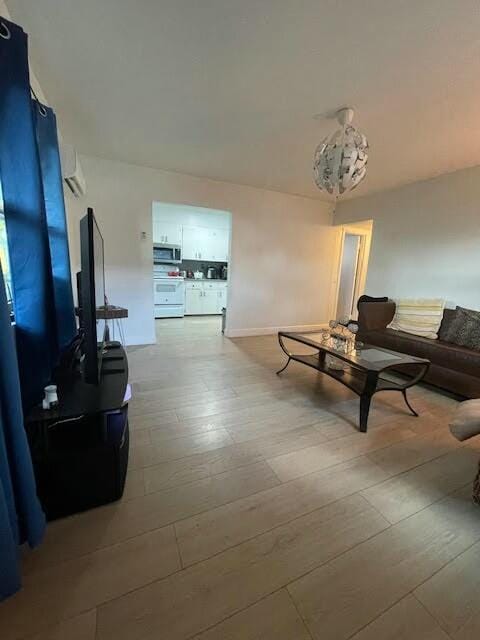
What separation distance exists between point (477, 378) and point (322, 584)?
2365 mm

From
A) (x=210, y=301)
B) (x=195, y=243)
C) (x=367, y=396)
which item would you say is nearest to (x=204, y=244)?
(x=195, y=243)

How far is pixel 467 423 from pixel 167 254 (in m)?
5.46

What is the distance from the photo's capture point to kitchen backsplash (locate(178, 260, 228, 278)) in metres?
6.30

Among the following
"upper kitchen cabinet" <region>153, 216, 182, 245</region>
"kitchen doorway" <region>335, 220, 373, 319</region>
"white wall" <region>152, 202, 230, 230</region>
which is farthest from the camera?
"kitchen doorway" <region>335, 220, 373, 319</region>

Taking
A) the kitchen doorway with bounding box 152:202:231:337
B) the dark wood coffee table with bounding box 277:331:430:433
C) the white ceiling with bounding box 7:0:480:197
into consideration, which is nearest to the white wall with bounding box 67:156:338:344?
the white ceiling with bounding box 7:0:480:197

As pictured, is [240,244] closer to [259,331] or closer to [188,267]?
[259,331]

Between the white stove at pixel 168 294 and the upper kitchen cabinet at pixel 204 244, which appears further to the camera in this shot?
the upper kitchen cabinet at pixel 204 244

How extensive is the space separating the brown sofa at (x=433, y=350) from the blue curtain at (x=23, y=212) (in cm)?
330

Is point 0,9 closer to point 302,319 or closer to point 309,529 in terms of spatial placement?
point 309,529

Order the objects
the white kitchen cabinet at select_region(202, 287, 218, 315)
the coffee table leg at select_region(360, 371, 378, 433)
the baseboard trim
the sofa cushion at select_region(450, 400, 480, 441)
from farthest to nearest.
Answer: the white kitchen cabinet at select_region(202, 287, 218, 315)
the baseboard trim
the coffee table leg at select_region(360, 371, 378, 433)
the sofa cushion at select_region(450, 400, 480, 441)

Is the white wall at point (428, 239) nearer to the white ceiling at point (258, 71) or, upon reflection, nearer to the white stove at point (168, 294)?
the white ceiling at point (258, 71)

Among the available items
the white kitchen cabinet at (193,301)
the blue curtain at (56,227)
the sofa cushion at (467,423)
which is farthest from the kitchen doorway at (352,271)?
the blue curtain at (56,227)

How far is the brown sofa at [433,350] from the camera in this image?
7.86 feet

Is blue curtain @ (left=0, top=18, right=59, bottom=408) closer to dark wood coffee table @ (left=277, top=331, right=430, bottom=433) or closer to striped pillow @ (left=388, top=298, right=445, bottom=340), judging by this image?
dark wood coffee table @ (left=277, top=331, right=430, bottom=433)
